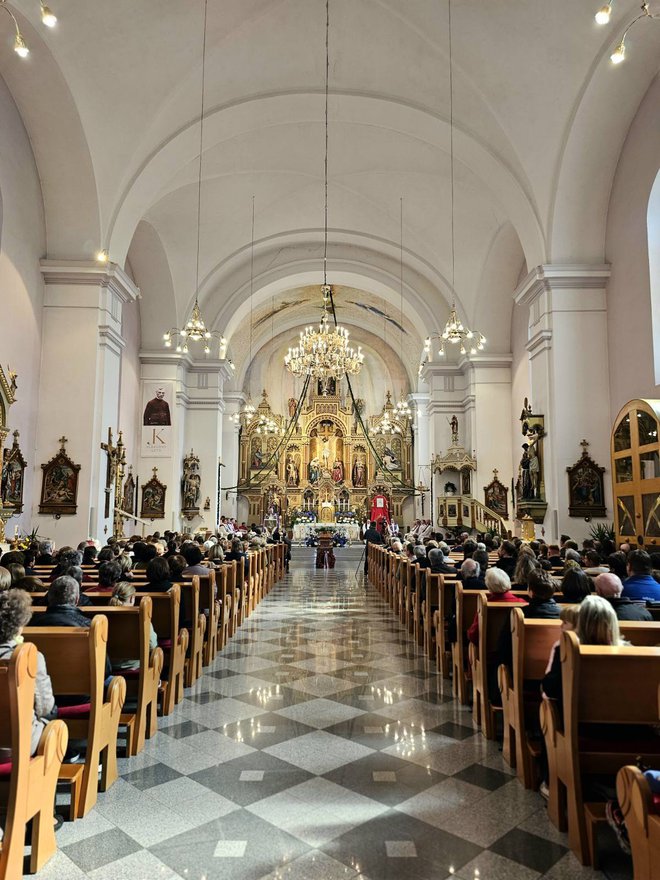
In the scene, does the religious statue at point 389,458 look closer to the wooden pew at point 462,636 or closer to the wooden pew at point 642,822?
the wooden pew at point 462,636

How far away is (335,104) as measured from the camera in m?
11.1

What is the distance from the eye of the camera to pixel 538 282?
1041 cm

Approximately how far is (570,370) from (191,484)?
9.83m

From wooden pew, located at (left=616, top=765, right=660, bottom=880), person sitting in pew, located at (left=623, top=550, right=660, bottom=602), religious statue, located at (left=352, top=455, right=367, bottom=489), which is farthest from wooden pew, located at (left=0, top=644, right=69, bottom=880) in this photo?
religious statue, located at (left=352, top=455, right=367, bottom=489)

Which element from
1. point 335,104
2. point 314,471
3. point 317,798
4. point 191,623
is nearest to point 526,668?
point 317,798

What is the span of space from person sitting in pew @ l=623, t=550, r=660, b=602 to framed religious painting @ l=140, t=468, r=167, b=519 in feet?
41.4

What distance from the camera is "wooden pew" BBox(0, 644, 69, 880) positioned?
6.77 ft

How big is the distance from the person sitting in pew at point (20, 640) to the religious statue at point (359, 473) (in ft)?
74.9

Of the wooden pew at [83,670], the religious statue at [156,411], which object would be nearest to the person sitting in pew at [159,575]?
the wooden pew at [83,670]

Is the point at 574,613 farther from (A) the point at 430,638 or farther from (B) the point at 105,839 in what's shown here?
(A) the point at 430,638

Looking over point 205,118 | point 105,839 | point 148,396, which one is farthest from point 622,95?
point 148,396

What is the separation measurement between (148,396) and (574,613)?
14.4 metres

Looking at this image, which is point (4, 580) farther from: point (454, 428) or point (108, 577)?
point (454, 428)

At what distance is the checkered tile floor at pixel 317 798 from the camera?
93.6 inches
